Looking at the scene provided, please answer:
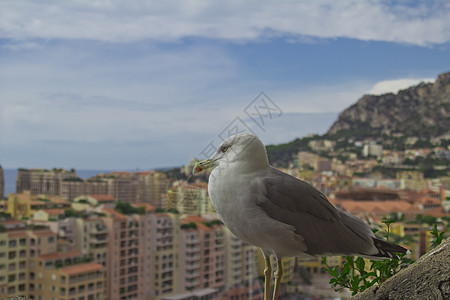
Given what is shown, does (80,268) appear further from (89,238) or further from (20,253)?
(89,238)

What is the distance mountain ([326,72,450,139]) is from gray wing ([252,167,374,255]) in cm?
3607

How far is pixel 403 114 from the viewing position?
38.4 metres

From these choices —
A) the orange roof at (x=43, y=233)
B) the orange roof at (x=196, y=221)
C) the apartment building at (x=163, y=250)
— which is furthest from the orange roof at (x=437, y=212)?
the orange roof at (x=43, y=233)

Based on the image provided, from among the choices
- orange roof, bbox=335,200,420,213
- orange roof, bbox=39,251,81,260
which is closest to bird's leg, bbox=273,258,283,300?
orange roof, bbox=39,251,81,260

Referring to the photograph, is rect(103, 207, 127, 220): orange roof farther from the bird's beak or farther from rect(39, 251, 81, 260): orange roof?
the bird's beak

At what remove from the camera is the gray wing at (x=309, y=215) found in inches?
28.3

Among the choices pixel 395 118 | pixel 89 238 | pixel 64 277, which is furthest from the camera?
pixel 395 118

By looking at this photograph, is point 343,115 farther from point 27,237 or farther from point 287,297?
point 27,237

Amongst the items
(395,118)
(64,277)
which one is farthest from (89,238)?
(395,118)

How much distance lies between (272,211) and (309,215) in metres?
0.06

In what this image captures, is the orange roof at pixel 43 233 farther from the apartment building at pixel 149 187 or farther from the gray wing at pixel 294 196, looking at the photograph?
the gray wing at pixel 294 196

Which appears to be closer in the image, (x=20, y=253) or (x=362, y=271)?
(x=362, y=271)

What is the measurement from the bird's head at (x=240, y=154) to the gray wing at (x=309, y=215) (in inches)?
0.9

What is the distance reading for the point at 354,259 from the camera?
93 cm
